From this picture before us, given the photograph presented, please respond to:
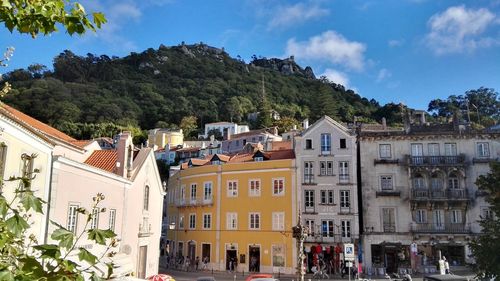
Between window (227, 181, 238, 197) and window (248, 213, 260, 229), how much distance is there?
2.81m

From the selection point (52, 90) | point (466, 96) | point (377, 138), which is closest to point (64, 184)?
point (377, 138)

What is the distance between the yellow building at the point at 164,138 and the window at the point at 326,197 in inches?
2486

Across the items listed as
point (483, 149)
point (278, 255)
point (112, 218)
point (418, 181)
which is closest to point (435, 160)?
point (418, 181)

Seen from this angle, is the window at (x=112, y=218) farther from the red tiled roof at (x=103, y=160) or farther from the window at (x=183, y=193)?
the window at (x=183, y=193)

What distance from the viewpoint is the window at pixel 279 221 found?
4228 cm

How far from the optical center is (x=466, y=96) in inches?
4222

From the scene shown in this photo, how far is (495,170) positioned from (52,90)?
353ft

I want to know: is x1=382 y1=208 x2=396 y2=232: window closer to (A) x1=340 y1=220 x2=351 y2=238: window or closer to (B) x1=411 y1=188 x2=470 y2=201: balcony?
(B) x1=411 y1=188 x2=470 y2=201: balcony

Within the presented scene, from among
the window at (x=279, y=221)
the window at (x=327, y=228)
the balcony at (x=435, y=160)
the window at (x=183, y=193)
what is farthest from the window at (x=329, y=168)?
the window at (x=183, y=193)

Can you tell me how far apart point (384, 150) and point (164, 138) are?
6727 cm

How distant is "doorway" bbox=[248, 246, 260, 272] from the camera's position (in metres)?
42.4

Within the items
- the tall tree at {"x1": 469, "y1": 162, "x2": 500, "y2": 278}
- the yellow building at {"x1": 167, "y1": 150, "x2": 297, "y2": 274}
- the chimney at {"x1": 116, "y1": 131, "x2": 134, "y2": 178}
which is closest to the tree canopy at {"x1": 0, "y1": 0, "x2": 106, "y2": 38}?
the tall tree at {"x1": 469, "y1": 162, "x2": 500, "y2": 278}

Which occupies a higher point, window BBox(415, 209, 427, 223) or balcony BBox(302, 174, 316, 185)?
balcony BBox(302, 174, 316, 185)

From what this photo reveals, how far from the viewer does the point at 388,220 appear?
137 feet
